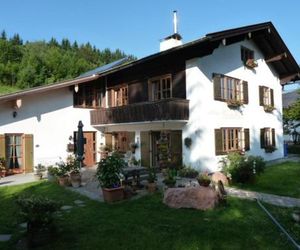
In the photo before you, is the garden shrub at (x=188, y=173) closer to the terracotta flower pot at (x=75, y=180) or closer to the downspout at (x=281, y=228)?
the terracotta flower pot at (x=75, y=180)

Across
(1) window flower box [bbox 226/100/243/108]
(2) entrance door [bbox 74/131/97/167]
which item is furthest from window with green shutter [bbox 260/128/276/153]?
(2) entrance door [bbox 74/131/97/167]

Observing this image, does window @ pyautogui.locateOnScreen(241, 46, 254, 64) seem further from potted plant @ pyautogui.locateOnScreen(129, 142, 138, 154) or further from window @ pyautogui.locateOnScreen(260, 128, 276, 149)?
potted plant @ pyautogui.locateOnScreen(129, 142, 138, 154)

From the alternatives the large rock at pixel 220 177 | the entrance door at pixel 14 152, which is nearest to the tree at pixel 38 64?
the entrance door at pixel 14 152

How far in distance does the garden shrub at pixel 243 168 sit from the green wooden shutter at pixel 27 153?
32.2 ft

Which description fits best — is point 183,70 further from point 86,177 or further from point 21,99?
point 21,99

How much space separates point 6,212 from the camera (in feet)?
26.5

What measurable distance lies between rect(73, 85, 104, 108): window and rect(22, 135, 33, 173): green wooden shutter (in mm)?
3193

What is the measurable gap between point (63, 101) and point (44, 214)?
12.3m

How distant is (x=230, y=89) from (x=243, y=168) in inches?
225

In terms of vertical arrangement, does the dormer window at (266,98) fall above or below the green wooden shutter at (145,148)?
above

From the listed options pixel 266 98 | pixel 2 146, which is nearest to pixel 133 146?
pixel 2 146

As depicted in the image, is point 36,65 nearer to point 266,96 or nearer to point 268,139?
point 266,96

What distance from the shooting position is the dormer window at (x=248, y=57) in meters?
17.2

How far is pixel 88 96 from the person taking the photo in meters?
18.6
